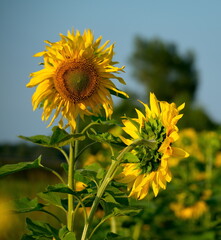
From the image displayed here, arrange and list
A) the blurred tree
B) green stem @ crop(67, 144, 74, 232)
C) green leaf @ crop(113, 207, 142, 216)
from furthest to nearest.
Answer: the blurred tree < green stem @ crop(67, 144, 74, 232) < green leaf @ crop(113, 207, 142, 216)

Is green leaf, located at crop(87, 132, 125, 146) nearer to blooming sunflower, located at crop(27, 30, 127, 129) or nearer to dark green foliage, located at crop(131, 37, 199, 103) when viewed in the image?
blooming sunflower, located at crop(27, 30, 127, 129)

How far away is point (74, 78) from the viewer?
1429 mm

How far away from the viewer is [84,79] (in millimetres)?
1425

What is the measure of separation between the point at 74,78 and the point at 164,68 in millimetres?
29677

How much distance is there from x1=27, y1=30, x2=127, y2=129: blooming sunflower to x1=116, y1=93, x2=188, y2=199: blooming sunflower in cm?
13

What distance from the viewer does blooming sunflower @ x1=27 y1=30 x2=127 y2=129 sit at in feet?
4.57

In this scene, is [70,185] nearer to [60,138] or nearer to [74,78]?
[60,138]

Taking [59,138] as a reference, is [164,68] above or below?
above

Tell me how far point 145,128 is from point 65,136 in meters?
0.21

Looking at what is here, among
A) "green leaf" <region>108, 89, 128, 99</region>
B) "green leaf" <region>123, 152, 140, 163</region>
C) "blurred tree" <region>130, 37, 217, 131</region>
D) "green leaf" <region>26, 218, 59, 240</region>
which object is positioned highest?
"blurred tree" <region>130, 37, 217, 131</region>

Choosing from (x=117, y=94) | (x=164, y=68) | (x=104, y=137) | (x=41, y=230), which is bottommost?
(x=41, y=230)

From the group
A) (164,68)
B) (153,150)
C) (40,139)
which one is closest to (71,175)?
(40,139)

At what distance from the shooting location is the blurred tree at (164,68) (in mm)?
29969

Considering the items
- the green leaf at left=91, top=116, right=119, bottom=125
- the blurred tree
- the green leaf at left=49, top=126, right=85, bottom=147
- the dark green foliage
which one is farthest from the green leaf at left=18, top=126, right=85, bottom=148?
the dark green foliage
